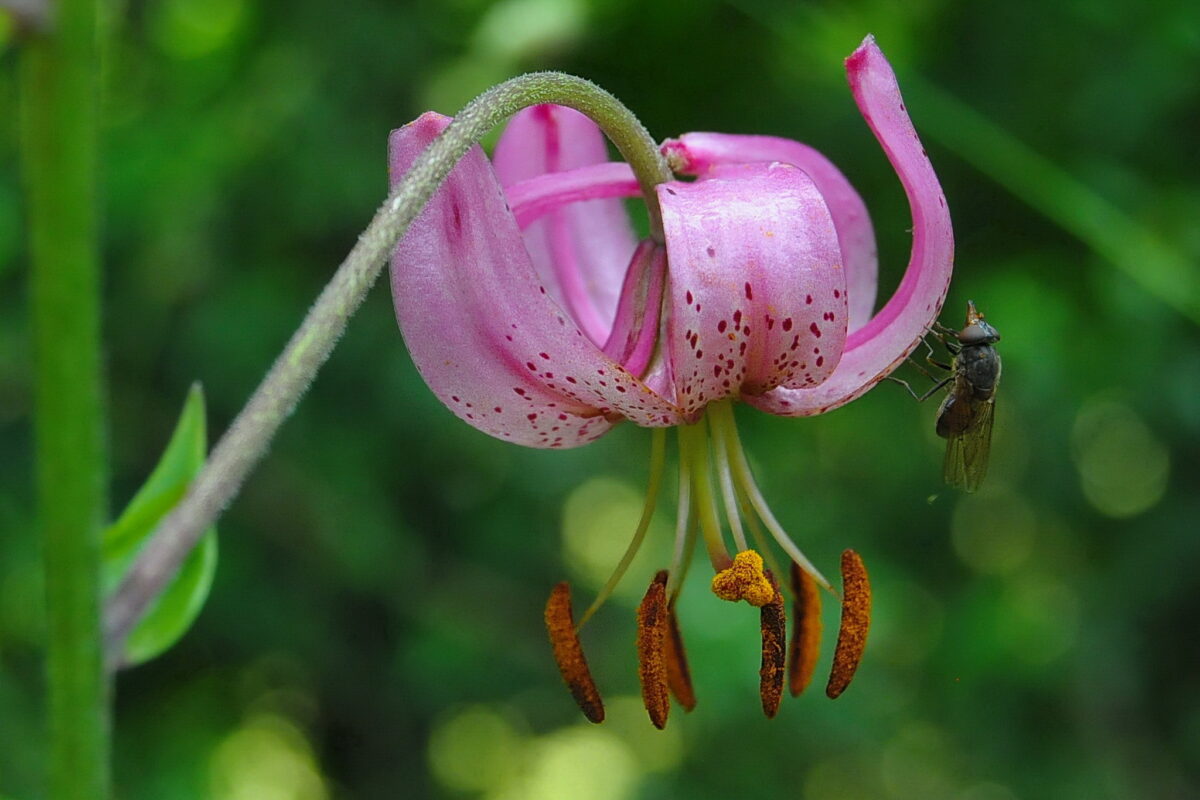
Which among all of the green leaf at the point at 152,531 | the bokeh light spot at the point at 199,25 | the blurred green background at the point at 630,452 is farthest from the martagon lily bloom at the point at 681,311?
the bokeh light spot at the point at 199,25

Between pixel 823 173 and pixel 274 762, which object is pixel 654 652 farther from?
pixel 274 762

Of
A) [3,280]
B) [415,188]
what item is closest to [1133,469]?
[3,280]

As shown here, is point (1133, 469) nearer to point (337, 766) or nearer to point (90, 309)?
point (337, 766)

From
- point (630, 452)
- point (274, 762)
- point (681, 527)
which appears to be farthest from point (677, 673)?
point (274, 762)

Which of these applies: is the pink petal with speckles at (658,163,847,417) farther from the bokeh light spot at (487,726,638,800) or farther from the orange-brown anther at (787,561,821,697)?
the bokeh light spot at (487,726,638,800)

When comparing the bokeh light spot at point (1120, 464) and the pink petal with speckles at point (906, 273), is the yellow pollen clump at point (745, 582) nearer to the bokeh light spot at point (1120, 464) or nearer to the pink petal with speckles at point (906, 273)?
the pink petal with speckles at point (906, 273)

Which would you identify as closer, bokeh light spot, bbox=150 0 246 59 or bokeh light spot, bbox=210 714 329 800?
bokeh light spot, bbox=150 0 246 59

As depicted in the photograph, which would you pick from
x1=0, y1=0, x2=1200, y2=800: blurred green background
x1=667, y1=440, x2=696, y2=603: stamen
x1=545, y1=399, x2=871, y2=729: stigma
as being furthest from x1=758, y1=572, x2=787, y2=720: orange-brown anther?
x1=0, y1=0, x2=1200, y2=800: blurred green background
